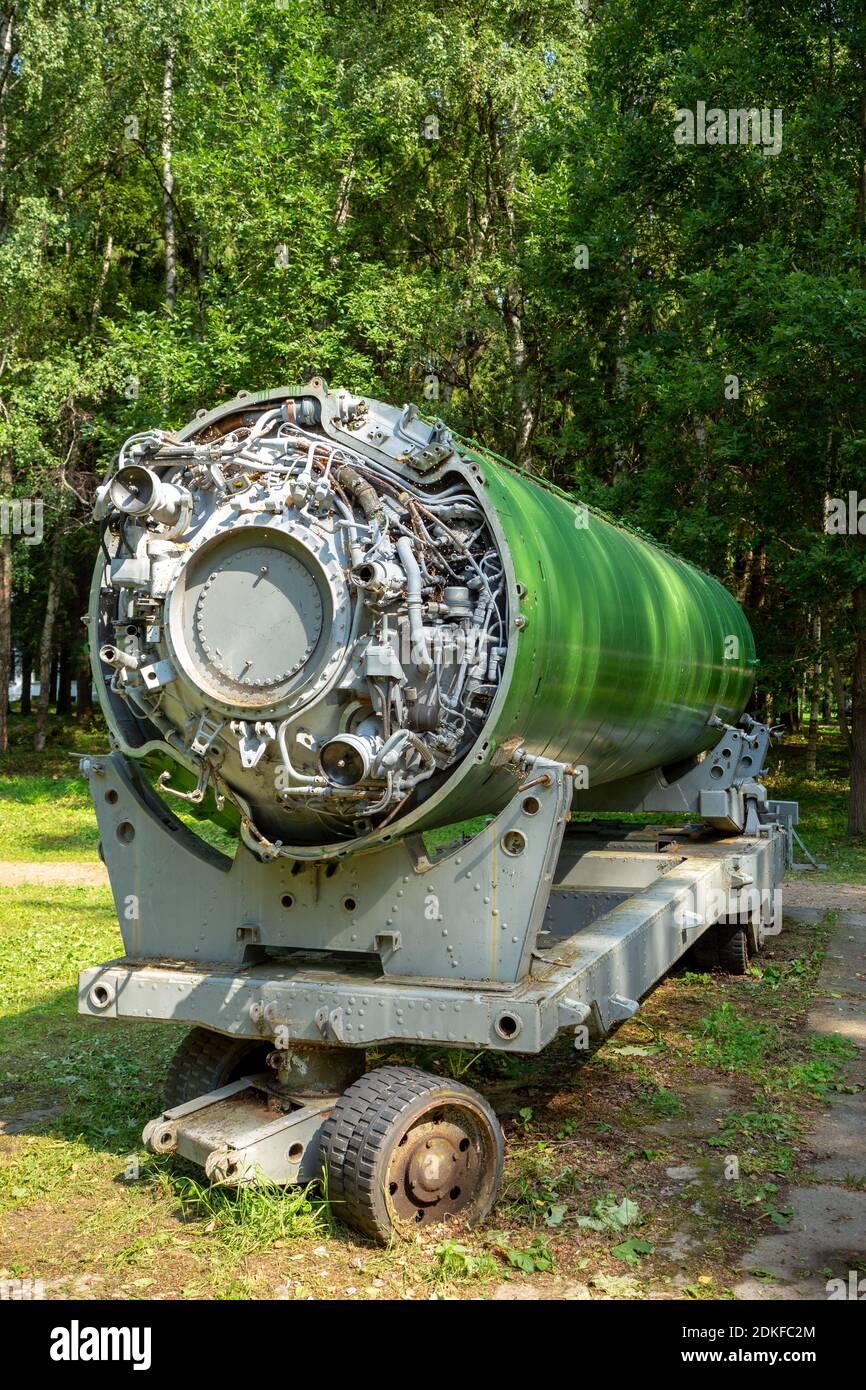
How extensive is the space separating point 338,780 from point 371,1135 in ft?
4.43

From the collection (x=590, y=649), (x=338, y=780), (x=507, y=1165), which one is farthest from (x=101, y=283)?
(x=507, y=1165)

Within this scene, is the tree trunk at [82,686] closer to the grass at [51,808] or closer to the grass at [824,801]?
the grass at [51,808]

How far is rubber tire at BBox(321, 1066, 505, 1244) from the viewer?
4375mm

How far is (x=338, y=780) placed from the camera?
15.7ft

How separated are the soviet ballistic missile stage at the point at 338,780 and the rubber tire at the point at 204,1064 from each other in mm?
11

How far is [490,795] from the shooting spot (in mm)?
5352

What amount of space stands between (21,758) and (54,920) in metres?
15.0

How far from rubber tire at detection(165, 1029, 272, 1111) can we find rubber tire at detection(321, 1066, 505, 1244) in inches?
37.6

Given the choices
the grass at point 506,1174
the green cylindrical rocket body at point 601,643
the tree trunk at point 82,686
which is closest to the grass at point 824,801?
the green cylindrical rocket body at point 601,643

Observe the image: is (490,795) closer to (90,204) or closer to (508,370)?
(508,370)

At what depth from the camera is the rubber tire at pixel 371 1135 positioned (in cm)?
438

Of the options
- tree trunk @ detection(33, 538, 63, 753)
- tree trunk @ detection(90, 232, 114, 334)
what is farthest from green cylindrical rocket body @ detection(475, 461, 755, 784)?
tree trunk @ detection(90, 232, 114, 334)

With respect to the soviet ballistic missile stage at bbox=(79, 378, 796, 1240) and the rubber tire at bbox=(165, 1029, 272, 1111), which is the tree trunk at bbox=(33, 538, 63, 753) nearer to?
the soviet ballistic missile stage at bbox=(79, 378, 796, 1240)
